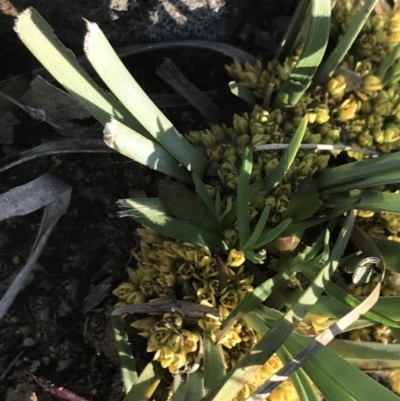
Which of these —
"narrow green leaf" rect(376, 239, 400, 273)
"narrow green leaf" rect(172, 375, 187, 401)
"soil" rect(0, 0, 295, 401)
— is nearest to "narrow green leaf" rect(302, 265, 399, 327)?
"narrow green leaf" rect(376, 239, 400, 273)

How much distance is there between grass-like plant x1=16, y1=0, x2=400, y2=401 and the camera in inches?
36.5

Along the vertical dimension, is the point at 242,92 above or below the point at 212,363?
above

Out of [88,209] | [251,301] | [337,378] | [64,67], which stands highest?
[64,67]

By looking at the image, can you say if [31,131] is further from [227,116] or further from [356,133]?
[356,133]

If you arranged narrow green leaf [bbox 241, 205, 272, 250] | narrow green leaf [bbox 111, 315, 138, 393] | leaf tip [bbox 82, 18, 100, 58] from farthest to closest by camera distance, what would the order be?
narrow green leaf [bbox 111, 315, 138, 393] < narrow green leaf [bbox 241, 205, 272, 250] < leaf tip [bbox 82, 18, 100, 58]

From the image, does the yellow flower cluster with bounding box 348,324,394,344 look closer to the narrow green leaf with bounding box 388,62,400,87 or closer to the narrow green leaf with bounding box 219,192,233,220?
the narrow green leaf with bounding box 219,192,233,220

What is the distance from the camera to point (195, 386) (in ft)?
3.33

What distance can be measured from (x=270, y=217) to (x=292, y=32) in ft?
1.41

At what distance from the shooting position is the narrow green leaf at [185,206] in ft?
3.39

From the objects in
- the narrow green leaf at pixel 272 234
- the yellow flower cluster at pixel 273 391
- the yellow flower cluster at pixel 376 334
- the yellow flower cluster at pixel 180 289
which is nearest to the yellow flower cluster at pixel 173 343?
the yellow flower cluster at pixel 180 289

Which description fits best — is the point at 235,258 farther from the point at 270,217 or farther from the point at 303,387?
the point at 303,387

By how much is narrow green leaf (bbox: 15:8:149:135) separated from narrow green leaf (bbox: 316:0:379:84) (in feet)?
1.33

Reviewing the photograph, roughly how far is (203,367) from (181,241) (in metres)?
0.25

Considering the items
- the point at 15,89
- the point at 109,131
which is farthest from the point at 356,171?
the point at 15,89
